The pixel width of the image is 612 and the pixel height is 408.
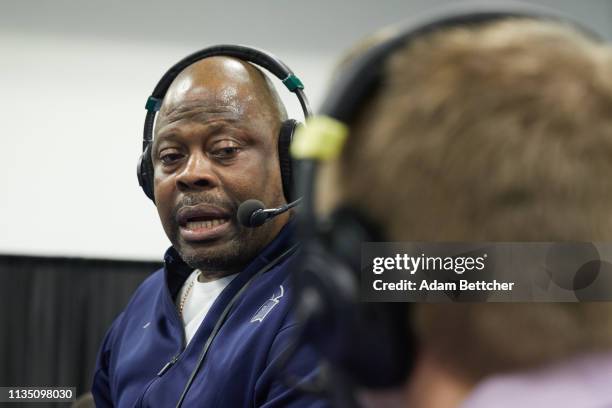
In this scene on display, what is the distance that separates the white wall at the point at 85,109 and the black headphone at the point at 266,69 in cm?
225

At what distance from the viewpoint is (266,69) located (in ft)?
4.02

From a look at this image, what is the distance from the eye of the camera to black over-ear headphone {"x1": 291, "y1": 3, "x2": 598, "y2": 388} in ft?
1.49

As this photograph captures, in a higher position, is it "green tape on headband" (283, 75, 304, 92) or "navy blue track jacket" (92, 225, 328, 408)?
"green tape on headband" (283, 75, 304, 92)

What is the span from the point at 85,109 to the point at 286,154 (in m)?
2.66

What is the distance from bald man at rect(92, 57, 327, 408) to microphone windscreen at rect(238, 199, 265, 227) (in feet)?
0.16

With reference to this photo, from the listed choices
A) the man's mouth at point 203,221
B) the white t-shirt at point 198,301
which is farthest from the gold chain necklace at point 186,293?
the man's mouth at point 203,221

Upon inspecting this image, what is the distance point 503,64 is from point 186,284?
3.13 feet

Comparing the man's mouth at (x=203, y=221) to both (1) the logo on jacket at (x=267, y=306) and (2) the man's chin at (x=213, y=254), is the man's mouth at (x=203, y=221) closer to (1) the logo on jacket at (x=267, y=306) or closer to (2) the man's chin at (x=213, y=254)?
(2) the man's chin at (x=213, y=254)

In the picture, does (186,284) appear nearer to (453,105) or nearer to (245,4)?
(453,105)

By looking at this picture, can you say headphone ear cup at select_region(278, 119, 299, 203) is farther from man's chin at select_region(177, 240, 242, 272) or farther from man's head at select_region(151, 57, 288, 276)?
man's chin at select_region(177, 240, 242, 272)

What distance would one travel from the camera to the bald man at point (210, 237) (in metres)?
1.08

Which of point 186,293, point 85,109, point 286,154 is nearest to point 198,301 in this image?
point 186,293

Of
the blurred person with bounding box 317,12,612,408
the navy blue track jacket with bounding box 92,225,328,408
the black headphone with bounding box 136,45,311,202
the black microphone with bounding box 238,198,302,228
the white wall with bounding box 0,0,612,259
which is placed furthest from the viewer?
the white wall with bounding box 0,0,612,259

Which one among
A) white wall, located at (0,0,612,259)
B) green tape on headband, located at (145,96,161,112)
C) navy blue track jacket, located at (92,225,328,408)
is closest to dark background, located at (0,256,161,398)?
white wall, located at (0,0,612,259)
